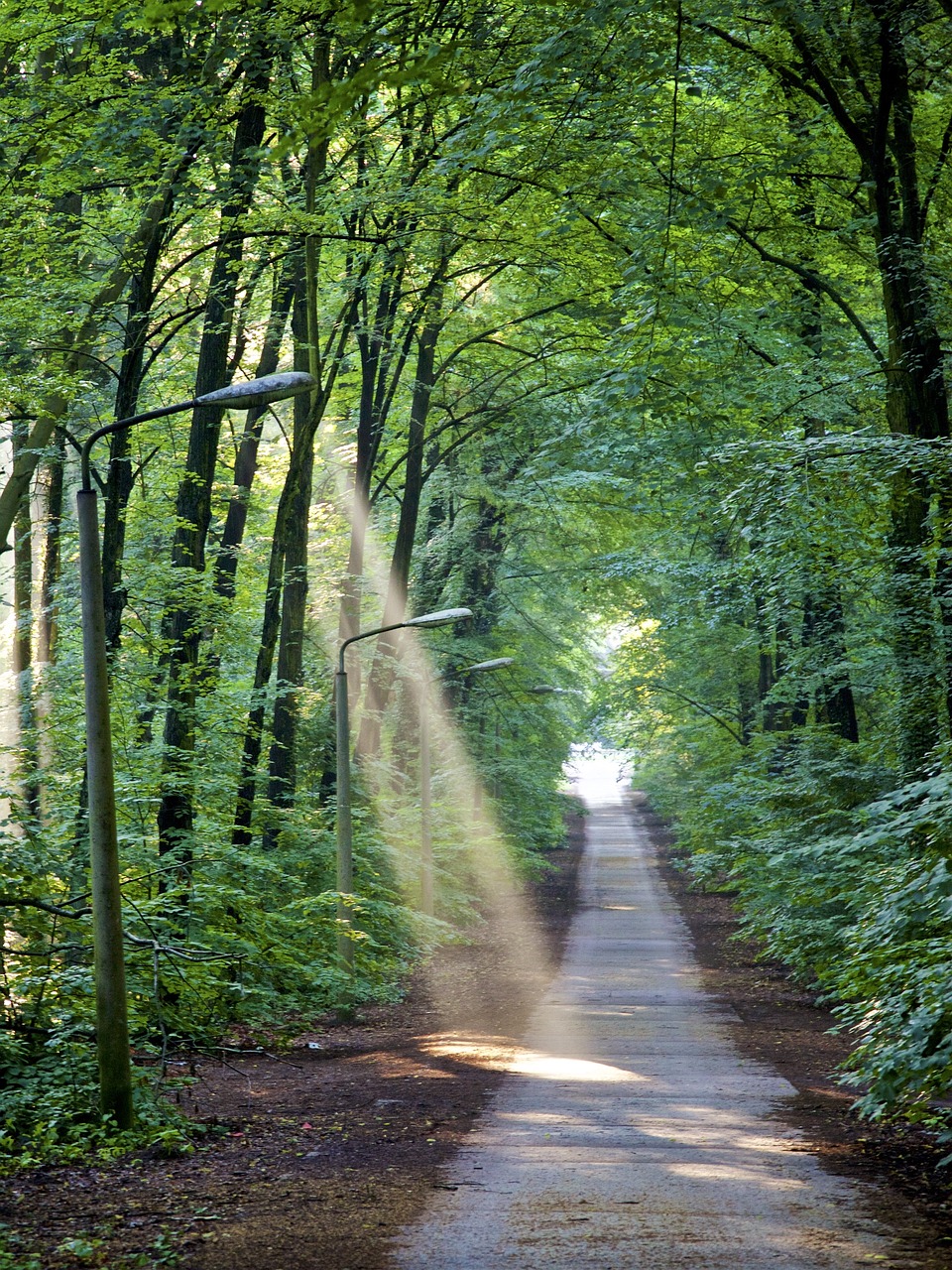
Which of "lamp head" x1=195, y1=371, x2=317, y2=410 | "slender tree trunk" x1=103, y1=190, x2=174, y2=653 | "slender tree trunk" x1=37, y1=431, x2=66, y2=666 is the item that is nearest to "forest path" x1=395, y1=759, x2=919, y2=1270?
"lamp head" x1=195, y1=371, x2=317, y2=410

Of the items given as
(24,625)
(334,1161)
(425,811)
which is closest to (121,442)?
(24,625)

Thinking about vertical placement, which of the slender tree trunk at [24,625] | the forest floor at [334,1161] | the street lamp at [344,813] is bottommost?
the forest floor at [334,1161]

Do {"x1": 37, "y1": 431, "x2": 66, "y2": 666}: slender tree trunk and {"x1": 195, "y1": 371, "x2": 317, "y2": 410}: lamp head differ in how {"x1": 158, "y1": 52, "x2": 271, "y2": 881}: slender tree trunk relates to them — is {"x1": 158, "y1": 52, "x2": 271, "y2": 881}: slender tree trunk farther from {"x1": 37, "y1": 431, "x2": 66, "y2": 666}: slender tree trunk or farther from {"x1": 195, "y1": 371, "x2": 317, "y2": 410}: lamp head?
{"x1": 195, "y1": 371, "x2": 317, "y2": 410}: lamp head

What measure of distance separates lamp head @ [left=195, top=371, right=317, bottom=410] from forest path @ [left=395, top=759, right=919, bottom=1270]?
521 centimetres

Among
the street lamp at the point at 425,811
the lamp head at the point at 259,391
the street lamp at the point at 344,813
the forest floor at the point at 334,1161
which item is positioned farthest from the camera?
the street lamp at the point at 425,811

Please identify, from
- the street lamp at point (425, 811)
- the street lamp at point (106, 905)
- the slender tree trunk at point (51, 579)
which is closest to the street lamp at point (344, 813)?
the slender tree trunk at point (51, 579)

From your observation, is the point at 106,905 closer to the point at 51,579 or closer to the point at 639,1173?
the point at 639,1173

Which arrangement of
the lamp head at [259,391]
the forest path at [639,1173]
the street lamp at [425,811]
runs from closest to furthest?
the forest path at [639,1173], the lamp head at [259,391], the street lamp at [425,811]

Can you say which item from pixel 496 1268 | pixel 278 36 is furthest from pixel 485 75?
pixel 496 1268

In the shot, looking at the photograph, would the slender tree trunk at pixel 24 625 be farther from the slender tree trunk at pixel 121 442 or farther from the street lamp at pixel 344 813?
the street lamp at pixel 344 813

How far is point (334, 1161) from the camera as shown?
8.58 m

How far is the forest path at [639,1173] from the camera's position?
20.4 feet

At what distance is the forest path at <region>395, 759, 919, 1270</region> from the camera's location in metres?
6.21

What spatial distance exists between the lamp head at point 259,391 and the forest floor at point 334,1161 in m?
4.97
